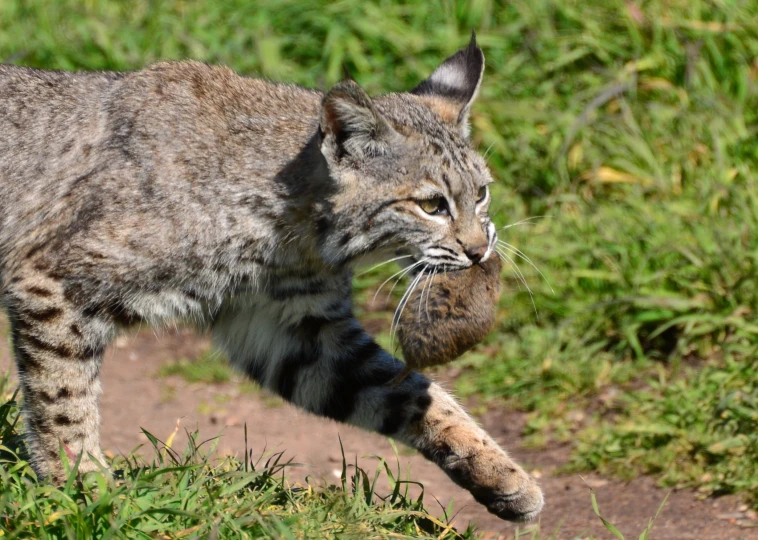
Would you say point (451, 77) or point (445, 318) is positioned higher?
point (451, 77)

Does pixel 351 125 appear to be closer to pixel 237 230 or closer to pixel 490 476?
pixel 237 230

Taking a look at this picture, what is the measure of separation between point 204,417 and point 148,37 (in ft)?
12.0

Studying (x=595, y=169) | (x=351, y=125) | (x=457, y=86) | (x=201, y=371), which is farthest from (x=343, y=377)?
(x=595, y=169)

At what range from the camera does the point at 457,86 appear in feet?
17.8

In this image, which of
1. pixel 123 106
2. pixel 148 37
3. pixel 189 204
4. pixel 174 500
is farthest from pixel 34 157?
pixel 148 37

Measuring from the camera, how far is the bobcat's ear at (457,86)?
5.27 metres

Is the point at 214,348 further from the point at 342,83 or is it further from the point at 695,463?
the point at 695,463

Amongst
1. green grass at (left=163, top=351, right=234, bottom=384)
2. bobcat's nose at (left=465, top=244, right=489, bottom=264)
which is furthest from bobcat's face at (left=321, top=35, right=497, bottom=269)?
green grass at (left=163, top=351, right=234, bottom=384)

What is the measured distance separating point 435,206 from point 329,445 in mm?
2064

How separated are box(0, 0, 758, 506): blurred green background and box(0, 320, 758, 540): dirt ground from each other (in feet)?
0.58

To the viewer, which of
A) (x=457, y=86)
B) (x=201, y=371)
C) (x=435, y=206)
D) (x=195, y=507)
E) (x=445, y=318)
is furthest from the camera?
(x=201, y=371)

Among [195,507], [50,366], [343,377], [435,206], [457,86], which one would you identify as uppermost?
[457,86]

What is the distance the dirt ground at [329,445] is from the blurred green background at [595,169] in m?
0.18

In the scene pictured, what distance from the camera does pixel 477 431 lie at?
4867 millimetres
